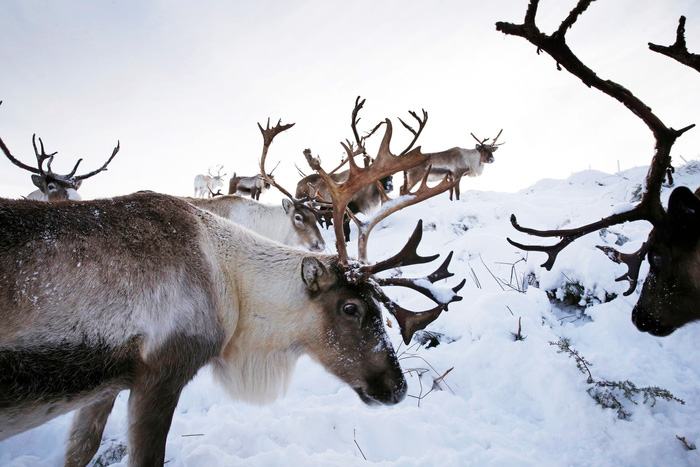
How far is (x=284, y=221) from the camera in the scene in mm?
7457

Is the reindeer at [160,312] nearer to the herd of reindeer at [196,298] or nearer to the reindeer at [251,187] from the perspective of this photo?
the herd of reindeer at [196,298]

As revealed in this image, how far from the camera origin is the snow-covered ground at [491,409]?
91.1 inches

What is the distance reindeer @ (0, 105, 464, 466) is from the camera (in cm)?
161

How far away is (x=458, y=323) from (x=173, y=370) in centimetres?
281

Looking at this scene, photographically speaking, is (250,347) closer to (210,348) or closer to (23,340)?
(210,348)

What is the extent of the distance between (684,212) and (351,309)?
78.9 inches

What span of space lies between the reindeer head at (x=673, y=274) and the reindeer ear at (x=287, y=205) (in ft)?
19.4

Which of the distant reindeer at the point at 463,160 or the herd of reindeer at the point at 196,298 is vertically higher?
the distant reindeer at the point at 463,160

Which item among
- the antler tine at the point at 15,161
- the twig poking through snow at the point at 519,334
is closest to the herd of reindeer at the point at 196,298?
the twig poking through snow at the point at 519,334

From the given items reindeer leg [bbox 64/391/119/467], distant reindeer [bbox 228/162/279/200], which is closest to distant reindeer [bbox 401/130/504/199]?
distant reindeer [bbox 228/162/279/200]

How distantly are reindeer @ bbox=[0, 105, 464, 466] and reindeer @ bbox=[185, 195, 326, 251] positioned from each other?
4599 mm

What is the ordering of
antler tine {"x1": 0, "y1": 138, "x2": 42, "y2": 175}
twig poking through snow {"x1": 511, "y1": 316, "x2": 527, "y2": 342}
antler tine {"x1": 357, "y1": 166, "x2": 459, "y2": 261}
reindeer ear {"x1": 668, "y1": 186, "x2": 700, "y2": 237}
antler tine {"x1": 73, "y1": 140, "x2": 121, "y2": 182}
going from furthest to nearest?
antler tine {"x1": 73, "y1": 140, "x2": 121, "y2": 182} → antler tine {"x1": 0, "y1": 138, "x2": 42, "y2": 175} → twig poking through snow {"x1": 511, "y1": 316, "x2": 527, "y2": 342} → antler tine {"x1": 357, "y1": 166, "x2": 459, "y2": 261} → reindeer ear {"x1": 668, "y1": 186, "x2": 700, "y2": 237}

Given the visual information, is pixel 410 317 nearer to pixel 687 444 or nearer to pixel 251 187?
pixel 687 444

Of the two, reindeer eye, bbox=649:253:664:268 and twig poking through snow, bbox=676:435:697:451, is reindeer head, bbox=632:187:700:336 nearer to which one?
reindeer eye, bbox=649:253:664:268
